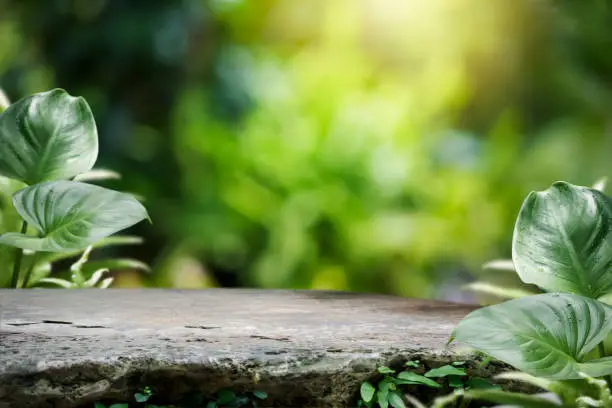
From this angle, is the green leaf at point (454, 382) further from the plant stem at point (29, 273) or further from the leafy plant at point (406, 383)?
the plant stem at point (29, 273)

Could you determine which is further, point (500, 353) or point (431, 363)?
point (431, 363)

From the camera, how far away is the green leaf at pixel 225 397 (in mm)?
1203

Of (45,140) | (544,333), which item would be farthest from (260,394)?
(45,140)

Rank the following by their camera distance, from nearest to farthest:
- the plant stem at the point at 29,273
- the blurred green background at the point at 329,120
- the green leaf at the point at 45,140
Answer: the green leaf at the point at 45,140, the plant stem at the point at 29,273, the blurred green background at the point at 329,120

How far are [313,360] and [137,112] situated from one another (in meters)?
4.04

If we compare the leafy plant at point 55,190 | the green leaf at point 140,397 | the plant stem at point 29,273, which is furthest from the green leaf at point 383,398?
the plant stem at point 29,273

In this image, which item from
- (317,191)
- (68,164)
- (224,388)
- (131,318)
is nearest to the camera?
(224,388)

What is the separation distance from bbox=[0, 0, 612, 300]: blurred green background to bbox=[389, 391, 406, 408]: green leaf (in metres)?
2.49

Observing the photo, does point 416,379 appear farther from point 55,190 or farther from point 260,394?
point 55,190

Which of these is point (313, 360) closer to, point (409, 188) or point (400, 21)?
point (409, 188)

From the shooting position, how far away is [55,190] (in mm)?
1546

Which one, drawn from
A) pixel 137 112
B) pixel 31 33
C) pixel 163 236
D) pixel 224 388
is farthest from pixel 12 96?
pixel 224 388

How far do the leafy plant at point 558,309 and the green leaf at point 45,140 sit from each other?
94 cm

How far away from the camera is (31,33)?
199 inches
